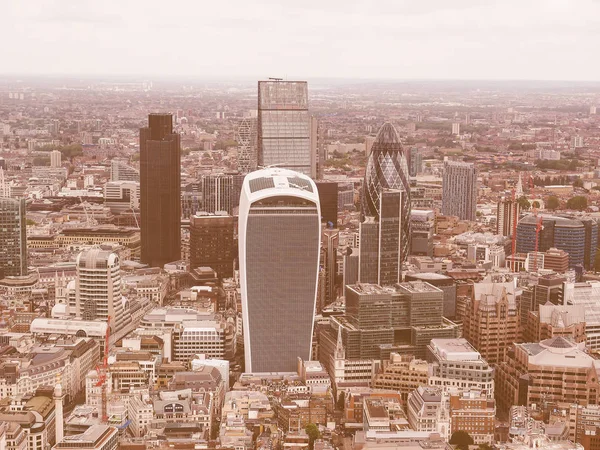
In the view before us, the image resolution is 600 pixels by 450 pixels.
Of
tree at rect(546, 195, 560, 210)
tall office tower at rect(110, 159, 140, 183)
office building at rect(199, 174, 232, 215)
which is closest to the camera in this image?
office building at rect(199, 174, 232, 215)

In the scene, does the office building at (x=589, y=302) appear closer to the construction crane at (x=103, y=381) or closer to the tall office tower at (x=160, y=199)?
the construction crane at (x=103, y=381)

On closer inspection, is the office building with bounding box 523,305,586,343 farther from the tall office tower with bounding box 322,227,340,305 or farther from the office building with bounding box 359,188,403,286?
the tall office tower with bounding box 322,227,340,305

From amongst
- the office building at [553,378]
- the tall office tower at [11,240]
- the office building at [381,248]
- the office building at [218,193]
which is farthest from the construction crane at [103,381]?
the office building at [218,193]

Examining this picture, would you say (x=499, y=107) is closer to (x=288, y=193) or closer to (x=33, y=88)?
(x=33, y=88)

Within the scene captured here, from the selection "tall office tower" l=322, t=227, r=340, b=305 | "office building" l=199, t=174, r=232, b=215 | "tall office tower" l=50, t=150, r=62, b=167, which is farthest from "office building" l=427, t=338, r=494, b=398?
"tall office tower" l=50, t=150, r=62, b=167

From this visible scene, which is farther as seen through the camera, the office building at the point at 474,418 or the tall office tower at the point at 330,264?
the tall office tower at the point at 330,264

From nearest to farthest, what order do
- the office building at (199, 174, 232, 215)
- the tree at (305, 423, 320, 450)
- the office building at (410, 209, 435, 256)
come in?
the tree at (305, 423, 320, 450)
the office building at (410, 209, 435, 256)
the office building at (199, 174, 232, 215)

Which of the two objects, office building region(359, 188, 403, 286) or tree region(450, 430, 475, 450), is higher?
office building region(359, 188, 403, 286)
